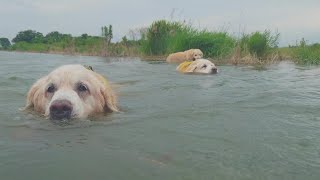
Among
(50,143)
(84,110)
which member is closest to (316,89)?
(84,110)

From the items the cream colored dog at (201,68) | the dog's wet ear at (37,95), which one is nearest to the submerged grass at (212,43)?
the cream colored dog at (201,68)

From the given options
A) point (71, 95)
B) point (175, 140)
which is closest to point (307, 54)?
point (71, 95)

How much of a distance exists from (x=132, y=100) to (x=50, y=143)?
3449 millimetres

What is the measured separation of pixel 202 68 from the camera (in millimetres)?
13039

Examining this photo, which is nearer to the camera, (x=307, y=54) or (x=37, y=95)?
(x=37, y=95)

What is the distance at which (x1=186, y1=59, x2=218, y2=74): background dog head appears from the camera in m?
12.9

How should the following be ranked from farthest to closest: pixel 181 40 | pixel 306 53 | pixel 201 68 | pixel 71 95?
pixel 181 40
pixel 306 53
pixel 201 68
pixel 71 95

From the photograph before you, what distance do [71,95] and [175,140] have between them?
1550mm

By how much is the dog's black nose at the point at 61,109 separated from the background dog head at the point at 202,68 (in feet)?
26.1

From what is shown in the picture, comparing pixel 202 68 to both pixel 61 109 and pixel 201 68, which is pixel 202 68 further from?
pixel 61 109

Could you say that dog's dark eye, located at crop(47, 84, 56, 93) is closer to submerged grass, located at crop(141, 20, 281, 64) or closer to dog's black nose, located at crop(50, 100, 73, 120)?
dog's black nose, located at crop(50, 100, 73, 120)

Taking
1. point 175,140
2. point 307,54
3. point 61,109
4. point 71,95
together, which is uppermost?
point 307,54

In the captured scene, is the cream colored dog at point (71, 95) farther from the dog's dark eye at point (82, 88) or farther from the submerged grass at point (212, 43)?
the submerged grass at point (212, 43)

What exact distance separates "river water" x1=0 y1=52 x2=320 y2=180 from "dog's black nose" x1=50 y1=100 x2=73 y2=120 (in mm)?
143
